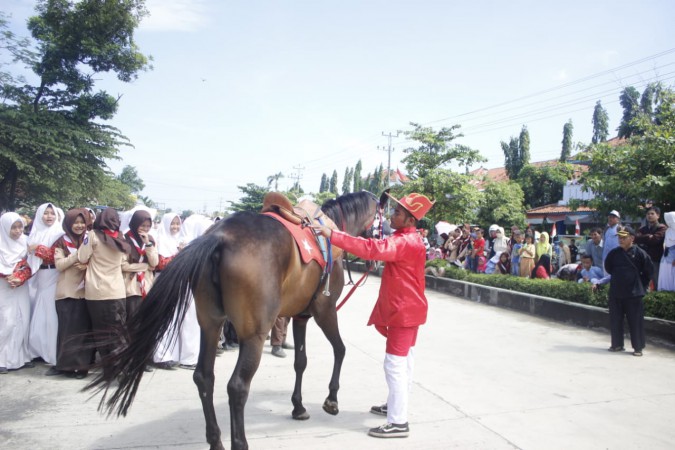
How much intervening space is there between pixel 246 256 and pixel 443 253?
13321mm

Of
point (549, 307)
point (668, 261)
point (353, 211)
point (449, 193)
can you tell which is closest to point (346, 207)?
point (353, 211)

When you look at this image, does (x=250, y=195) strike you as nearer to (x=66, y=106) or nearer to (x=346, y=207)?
(x=66, y=106)

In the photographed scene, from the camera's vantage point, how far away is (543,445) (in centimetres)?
362

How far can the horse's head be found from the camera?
15.6ft

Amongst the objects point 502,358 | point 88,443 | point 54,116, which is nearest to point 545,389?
point 502,358

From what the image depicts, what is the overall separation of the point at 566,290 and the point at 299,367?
6.80 meters

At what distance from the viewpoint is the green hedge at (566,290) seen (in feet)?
23.8

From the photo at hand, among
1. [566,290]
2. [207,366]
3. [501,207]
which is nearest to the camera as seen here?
[207,366]

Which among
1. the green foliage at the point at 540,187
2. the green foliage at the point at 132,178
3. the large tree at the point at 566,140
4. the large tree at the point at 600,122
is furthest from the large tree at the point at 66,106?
the green foliage at the point at 132,178

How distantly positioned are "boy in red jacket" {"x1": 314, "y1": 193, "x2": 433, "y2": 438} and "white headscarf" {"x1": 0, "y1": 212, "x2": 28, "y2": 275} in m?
3.57

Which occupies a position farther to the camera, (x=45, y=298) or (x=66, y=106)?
(x=66, y=106)

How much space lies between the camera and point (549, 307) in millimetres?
9273

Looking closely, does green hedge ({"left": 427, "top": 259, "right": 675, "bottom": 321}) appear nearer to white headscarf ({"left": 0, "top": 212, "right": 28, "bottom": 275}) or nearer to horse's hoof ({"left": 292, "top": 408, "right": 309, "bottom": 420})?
horse's hoof ({"left": 292, "top": 408, "right": 309, "bottom": 420})

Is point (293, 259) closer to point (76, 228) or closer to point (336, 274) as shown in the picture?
point (336, 274)
